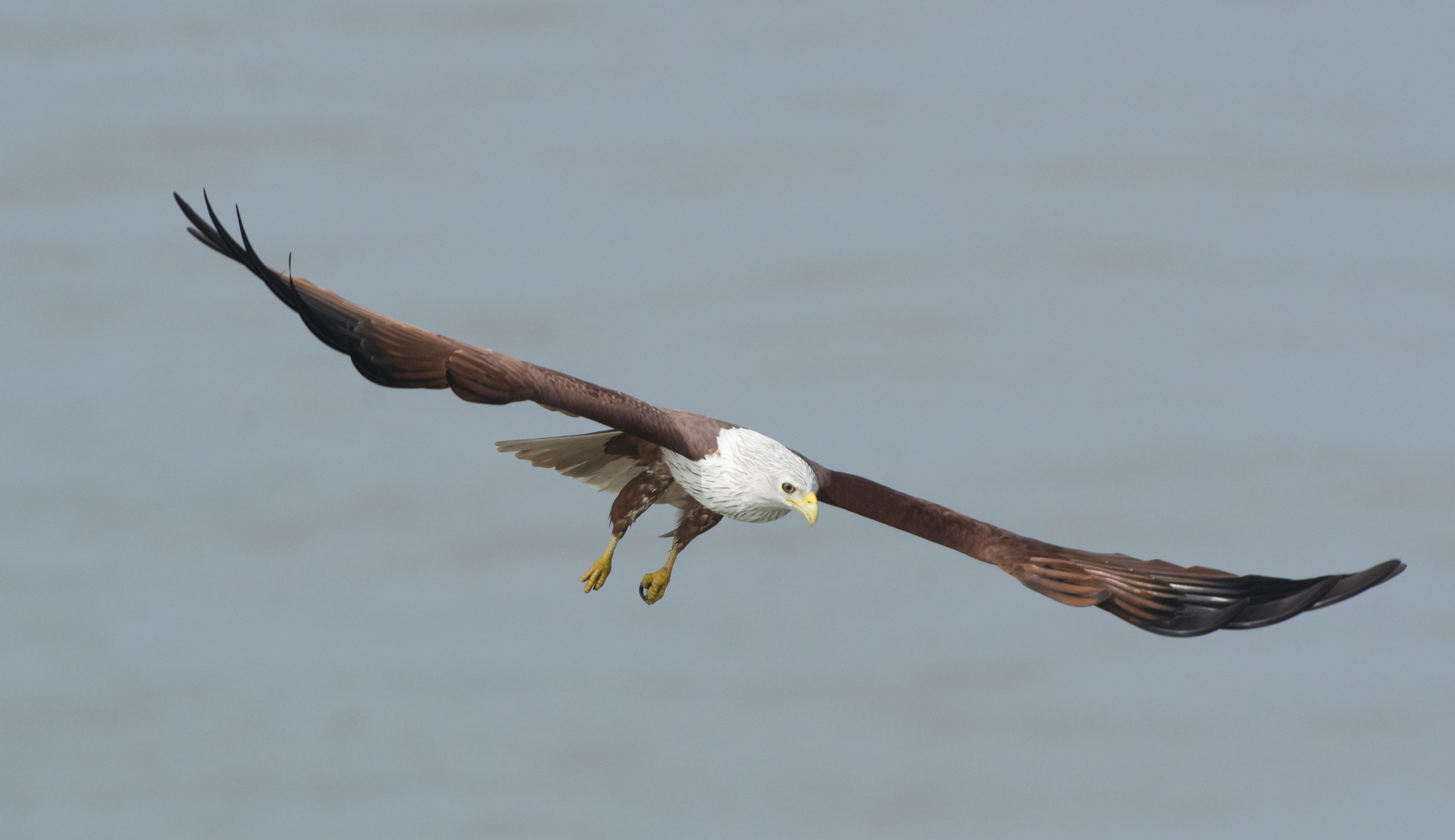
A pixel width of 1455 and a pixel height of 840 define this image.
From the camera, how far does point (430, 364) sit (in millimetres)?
12062

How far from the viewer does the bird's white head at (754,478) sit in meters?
12.9

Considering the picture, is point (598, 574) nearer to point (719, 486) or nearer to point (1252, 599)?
point (719, 486)

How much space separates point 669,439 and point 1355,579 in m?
4.33

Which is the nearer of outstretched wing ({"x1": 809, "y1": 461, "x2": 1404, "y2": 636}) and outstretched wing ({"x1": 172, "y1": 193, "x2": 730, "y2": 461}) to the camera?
outstretched wing ({"x1": 172, "y1": 193, "x2": 730, "y2": 461})

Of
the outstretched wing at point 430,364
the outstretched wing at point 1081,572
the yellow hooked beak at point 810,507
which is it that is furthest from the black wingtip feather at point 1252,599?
the outstretched wing at point 430,364

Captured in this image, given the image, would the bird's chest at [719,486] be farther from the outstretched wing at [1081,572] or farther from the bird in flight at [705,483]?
the outstretched wing at [1081,572]

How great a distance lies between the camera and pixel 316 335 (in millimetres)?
11797

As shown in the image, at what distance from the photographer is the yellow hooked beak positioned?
42.3 feet

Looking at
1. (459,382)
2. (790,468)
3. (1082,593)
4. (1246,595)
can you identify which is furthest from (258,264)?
(1246,595)

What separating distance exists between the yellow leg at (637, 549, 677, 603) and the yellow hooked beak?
1.35 metres

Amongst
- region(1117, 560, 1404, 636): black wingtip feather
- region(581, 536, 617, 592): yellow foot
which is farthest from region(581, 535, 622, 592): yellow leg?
region(1117, 560, 1404, 636): black wingtip feather

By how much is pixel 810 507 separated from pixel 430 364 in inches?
105

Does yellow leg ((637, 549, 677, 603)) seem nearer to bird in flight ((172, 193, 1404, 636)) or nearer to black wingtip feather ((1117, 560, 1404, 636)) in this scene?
bird in flight ((172, 193, 1404, 636))

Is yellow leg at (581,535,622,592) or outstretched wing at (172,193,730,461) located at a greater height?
outstretched wing at (172,193,730,461)
